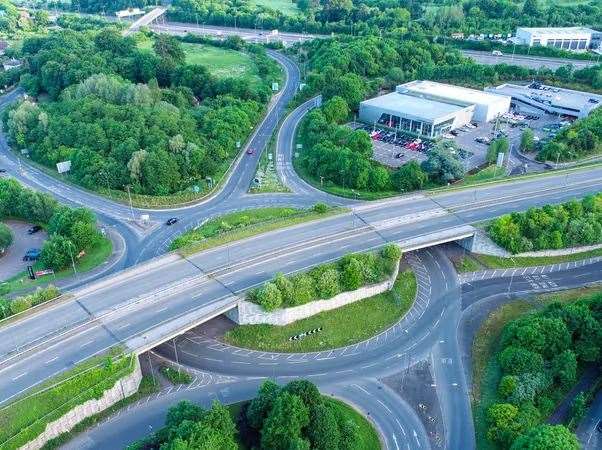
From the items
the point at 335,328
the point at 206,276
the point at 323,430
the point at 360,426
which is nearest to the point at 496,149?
the point at 335,328

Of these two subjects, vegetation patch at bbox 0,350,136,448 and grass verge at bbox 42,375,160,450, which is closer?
vegetation patch at bbox 0,350,136,448

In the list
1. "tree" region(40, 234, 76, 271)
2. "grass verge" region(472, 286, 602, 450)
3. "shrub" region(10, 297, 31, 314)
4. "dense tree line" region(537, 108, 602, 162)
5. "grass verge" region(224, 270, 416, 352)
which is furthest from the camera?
"dense tree line" region(537, 108, 602, 162)

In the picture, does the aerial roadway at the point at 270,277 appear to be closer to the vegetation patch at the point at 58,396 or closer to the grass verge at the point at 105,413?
the grass verge at the point at 105,413

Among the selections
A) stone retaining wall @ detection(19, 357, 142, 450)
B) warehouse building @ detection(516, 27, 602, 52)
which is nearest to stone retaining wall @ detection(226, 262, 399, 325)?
stone retaining wall @ detection(19, 357, 142, 450)

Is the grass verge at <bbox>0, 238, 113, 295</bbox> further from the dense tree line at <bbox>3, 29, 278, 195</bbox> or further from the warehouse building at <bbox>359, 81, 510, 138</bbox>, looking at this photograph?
the warehouse building at <bbox>359, 81, 510, 138</bbox>

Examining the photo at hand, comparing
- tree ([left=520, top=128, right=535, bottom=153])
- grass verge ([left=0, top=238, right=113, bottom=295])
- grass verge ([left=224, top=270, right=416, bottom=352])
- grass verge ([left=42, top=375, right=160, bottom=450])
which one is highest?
tree ([left=520, top=128, right=535, bottom=153])

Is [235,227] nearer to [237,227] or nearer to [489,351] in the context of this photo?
[237,227]

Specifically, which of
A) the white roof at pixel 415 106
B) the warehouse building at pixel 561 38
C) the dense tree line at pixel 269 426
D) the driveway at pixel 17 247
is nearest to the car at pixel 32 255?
the driveway at pixel 17 247
